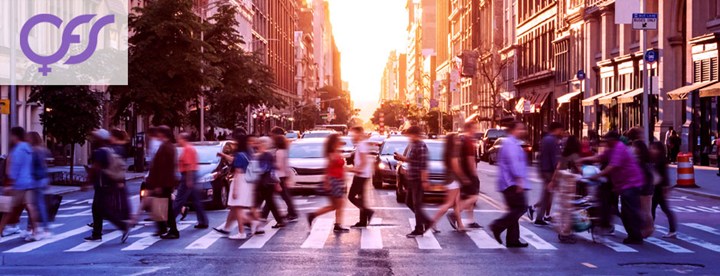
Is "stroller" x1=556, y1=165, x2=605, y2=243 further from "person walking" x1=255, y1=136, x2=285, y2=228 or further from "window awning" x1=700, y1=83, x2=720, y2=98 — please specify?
"window awning" x1=700, y1=83, x2=720, y2=98

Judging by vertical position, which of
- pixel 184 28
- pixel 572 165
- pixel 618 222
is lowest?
pixel 618 222

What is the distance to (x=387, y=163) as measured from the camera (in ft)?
90.9

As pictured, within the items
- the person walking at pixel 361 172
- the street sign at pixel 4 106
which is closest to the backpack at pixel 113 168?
the person walking at pixel 361 172

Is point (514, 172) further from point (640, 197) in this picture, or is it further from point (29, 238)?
point (29, 238)

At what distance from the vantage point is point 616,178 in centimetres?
1476

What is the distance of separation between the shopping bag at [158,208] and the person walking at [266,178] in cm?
168

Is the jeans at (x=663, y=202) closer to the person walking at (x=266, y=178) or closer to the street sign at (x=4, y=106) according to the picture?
the person walking at (x=266, y=178)

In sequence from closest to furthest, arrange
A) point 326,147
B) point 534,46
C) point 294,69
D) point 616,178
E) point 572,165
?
point 616,178 → point 326,147 → point 572,165 → point 534,46 → point 294,69

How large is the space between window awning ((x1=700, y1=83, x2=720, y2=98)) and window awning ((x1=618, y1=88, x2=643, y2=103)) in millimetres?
8045

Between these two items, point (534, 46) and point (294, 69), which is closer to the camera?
point (534, 46)

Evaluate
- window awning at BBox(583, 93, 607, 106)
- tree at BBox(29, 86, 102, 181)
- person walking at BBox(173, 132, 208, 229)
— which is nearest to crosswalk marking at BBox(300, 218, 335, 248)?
person walking at BBox(173, 132, 208, 229)

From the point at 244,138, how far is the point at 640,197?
6635 mm

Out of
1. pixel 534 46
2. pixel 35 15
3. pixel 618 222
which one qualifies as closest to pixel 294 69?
pixel 534 46

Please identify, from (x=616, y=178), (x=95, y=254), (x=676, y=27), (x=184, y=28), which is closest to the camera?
(x=95, y=254)
